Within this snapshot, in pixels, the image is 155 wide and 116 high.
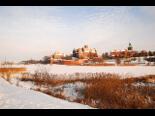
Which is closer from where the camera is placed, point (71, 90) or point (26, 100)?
point (26, 100)

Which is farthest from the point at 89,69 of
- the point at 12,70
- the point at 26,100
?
the point at 12,70

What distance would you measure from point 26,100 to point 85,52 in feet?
3.89

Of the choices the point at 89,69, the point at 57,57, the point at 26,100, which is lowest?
the point at 26,100

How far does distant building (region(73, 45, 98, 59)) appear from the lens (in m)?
5.55

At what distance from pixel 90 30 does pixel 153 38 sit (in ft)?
3.28

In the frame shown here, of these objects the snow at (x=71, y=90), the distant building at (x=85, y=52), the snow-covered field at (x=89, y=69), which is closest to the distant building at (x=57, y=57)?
the snow-covered field at (x=89, y=69)

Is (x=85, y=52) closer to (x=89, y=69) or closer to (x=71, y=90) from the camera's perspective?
(x=89, y=69)

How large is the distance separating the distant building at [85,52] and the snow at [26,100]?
76 cm

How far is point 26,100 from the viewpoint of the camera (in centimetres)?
541

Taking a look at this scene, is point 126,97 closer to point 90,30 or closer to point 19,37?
point 90,30

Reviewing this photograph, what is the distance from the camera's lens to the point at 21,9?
5.49 m

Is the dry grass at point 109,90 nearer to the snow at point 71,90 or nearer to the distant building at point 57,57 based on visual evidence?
the snow at point 71,90

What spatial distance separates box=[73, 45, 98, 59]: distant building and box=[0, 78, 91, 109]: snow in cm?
76
